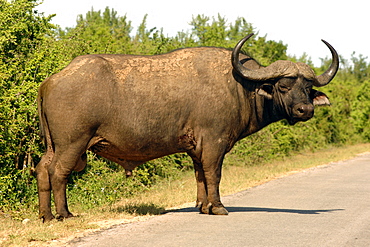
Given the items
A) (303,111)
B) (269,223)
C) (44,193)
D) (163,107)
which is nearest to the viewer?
(269,223)

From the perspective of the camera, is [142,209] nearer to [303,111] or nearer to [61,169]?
[61,169]

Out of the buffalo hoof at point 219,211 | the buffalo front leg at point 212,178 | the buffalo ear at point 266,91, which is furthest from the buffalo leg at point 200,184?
the buffalo ear at point 266,91

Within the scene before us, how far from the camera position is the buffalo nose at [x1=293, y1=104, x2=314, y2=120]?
8820 mm

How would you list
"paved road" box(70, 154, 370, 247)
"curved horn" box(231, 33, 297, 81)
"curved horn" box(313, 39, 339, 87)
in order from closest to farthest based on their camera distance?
1. "paved road" box(70, 154, 370, 247)
2. "curved horn" box(231, 33, 297, 81)
3. "curved horn" box(313, 39, 339, 87)

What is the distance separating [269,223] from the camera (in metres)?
8.12

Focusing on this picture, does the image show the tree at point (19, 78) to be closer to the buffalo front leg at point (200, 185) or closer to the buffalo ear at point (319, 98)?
the buffalo front leg at point (200, 185)

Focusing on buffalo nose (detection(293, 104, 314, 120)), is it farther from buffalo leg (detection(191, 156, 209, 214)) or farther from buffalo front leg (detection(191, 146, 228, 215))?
buffalo leg (detection(191, 156, 209, 214))

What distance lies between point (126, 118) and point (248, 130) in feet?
7.24

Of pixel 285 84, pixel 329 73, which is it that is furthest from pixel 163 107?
pixel 329 73

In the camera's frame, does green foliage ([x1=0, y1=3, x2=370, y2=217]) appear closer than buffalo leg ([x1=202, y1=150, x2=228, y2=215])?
No

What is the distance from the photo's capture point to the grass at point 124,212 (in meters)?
7.00

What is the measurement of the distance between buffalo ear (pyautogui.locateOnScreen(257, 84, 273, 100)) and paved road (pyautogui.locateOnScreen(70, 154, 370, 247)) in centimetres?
189

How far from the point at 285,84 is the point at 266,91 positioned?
12.8 inches

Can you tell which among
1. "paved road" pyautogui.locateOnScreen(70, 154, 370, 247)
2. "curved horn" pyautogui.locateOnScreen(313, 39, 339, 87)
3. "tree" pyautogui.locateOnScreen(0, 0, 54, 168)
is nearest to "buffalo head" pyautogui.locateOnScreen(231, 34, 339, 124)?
"curved horn" pyautogui.locateOnScreen(313, 39, 339, 87)
